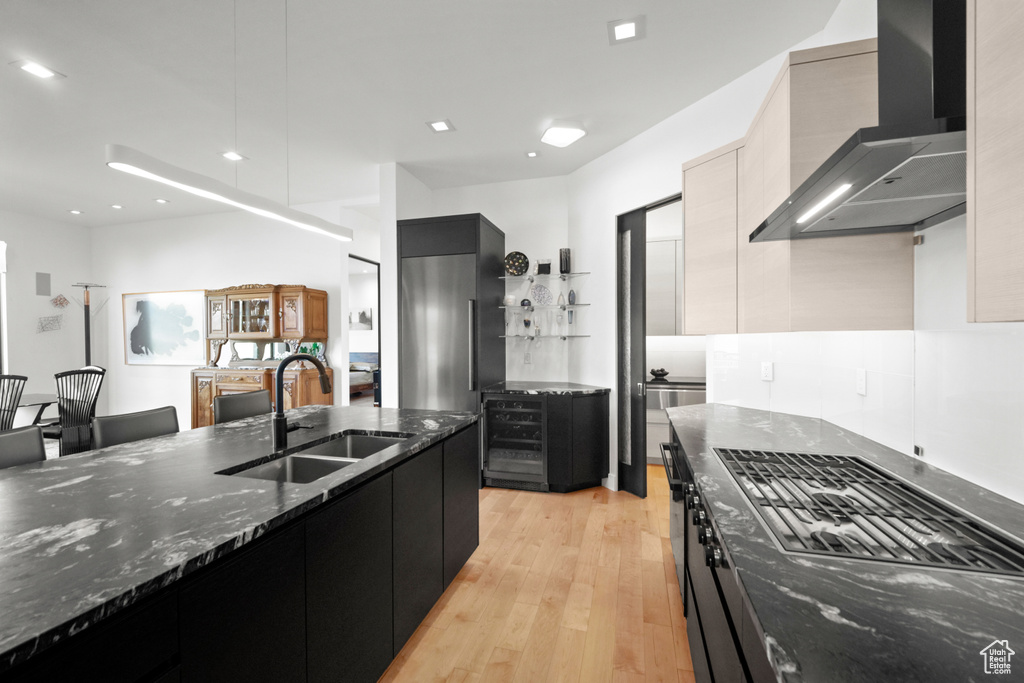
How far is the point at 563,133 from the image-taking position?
3.45 metres

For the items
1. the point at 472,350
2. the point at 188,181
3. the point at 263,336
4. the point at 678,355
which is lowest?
the point at 678,355

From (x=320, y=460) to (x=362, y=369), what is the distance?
404 cm

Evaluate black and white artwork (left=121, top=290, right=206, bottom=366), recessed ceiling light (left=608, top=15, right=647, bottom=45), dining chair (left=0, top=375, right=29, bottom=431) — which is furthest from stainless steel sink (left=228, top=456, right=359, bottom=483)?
black and white artwork (left=121, top=290, right=206, bottom=366)

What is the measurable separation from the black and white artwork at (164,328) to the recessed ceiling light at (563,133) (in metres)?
5.36

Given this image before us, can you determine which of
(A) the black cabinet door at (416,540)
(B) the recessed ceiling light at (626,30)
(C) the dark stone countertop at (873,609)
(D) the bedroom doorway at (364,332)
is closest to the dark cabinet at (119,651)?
(A) the black cabinet door at (416,540)

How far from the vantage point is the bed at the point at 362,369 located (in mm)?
5559

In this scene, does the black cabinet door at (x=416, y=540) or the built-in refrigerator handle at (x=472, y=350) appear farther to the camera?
the built-in refrigerator handle at (x=472, y=350)

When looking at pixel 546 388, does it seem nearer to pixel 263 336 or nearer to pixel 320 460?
pixel 320 460

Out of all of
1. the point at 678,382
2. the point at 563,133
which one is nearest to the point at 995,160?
the point at 563,133

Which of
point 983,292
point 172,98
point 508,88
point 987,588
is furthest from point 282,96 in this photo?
point 987,588

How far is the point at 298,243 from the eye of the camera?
5.66m

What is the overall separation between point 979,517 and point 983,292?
618 mm

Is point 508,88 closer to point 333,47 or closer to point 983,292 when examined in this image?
point 333,47

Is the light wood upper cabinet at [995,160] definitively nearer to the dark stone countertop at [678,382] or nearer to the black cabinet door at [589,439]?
the black cabinet door at [589,439]
